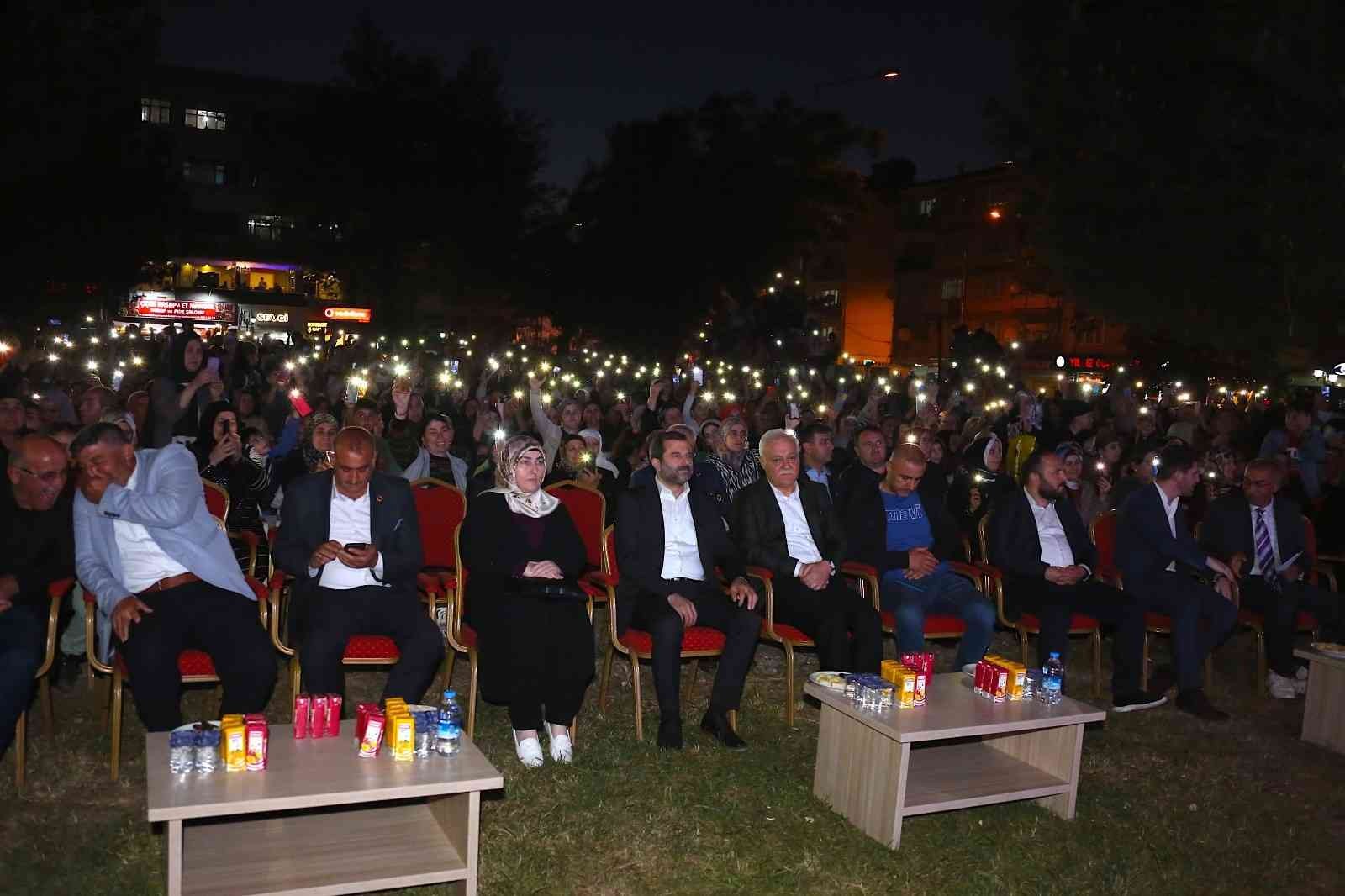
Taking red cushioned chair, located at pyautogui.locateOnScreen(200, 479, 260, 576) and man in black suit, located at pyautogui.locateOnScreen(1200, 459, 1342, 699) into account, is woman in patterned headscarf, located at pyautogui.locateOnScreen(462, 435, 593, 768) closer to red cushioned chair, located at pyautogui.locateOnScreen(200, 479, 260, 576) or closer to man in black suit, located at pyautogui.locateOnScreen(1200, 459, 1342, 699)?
red cushioned chair, located at pyautogui.locateOnScreen(200, 479, 260, 576)

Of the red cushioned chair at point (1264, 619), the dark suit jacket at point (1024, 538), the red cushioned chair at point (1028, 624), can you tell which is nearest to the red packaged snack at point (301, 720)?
the red cushioned chair at point (1028, 624)

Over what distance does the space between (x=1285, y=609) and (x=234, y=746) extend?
6.08 metres

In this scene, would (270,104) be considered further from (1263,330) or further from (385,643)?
(385,643)

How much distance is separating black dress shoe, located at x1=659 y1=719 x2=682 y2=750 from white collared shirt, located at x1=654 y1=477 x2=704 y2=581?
0.79 m

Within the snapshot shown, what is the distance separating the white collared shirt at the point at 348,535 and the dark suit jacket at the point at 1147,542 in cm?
435

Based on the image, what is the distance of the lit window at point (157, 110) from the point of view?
4944 cm

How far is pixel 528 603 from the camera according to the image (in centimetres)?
508

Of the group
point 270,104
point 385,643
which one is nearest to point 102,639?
point 385,643

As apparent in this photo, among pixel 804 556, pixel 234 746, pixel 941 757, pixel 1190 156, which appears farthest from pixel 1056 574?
pixel 1190 156

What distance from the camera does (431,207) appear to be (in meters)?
34.9

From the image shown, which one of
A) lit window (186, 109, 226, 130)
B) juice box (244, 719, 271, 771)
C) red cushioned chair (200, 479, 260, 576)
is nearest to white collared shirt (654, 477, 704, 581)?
red cushioned chair (200, 479, 260, 576)

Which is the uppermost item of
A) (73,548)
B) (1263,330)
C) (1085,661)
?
(1263,330)

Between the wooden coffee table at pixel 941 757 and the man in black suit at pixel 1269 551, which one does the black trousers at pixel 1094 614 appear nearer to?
the man in black suit at pixel 1269 551

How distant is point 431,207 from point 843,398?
2508 centimetres
